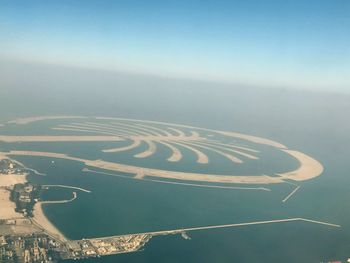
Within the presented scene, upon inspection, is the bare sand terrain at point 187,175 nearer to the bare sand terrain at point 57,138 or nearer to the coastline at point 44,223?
the bare sand terrain at point 57,138

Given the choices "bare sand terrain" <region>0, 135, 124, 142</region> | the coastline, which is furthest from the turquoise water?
"bare sand terrain" <region>0, 135, 124, 142</region>

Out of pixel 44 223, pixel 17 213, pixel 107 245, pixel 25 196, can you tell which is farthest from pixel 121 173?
pixel 107 245

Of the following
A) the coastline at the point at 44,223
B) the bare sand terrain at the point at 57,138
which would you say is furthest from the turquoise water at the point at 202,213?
the bare sand terrain at the point at 57,138

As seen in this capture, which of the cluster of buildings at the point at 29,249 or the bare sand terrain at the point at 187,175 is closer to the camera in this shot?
the cluster of buildings at the point at 29,249

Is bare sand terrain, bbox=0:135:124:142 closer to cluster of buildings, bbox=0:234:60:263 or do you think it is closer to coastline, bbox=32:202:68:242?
coastline, bbox=32:202:68:242

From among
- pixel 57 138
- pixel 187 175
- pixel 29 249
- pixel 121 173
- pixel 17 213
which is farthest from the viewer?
pixel 57 138

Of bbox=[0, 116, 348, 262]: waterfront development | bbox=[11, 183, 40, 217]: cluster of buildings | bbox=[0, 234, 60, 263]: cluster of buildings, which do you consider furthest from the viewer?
bbox=[11, 183, 40, 217]: cluster of buildings

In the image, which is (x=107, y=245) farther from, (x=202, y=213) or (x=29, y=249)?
(x=202, y=213)

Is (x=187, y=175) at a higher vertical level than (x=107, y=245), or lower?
higher

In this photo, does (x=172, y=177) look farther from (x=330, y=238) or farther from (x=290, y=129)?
(x=290, y=129)

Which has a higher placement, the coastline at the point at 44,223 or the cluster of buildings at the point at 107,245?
the coastline at the point at 44,223

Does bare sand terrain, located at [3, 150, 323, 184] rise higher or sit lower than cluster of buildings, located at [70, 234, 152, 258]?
higher
